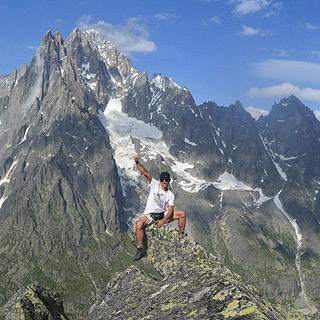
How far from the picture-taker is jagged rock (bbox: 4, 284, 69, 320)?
44.2ft

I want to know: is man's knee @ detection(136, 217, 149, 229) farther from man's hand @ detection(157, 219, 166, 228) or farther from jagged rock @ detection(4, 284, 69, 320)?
jagged rock @ detection(4, 284, 69, 320)

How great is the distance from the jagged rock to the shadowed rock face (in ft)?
6.39

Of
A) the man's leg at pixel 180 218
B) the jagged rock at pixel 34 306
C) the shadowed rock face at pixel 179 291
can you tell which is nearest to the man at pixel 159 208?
the man's leg at pixel 180 218

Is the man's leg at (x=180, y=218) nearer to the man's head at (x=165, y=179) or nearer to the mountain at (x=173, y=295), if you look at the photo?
the mountain at (x=173, y=295)

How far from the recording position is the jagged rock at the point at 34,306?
44.2 ft

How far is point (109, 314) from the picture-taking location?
15.6 m

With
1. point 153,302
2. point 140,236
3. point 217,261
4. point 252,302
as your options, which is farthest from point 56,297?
point 252,302

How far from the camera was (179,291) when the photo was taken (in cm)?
1331

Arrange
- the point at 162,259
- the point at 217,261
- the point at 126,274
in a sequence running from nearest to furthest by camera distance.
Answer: the point at 217,261, the point at 162,259, the point at 126,274

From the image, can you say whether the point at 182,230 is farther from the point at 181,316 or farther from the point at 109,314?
the point at 181,316

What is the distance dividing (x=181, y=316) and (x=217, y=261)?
6.09 metres

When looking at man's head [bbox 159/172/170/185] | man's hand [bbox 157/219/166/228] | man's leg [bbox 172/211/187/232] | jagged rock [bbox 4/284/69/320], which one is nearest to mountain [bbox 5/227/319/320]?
jagged rock [bbox 4/284/69/320]

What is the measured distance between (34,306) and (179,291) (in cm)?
655

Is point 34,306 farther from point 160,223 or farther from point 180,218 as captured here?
point 180,218
